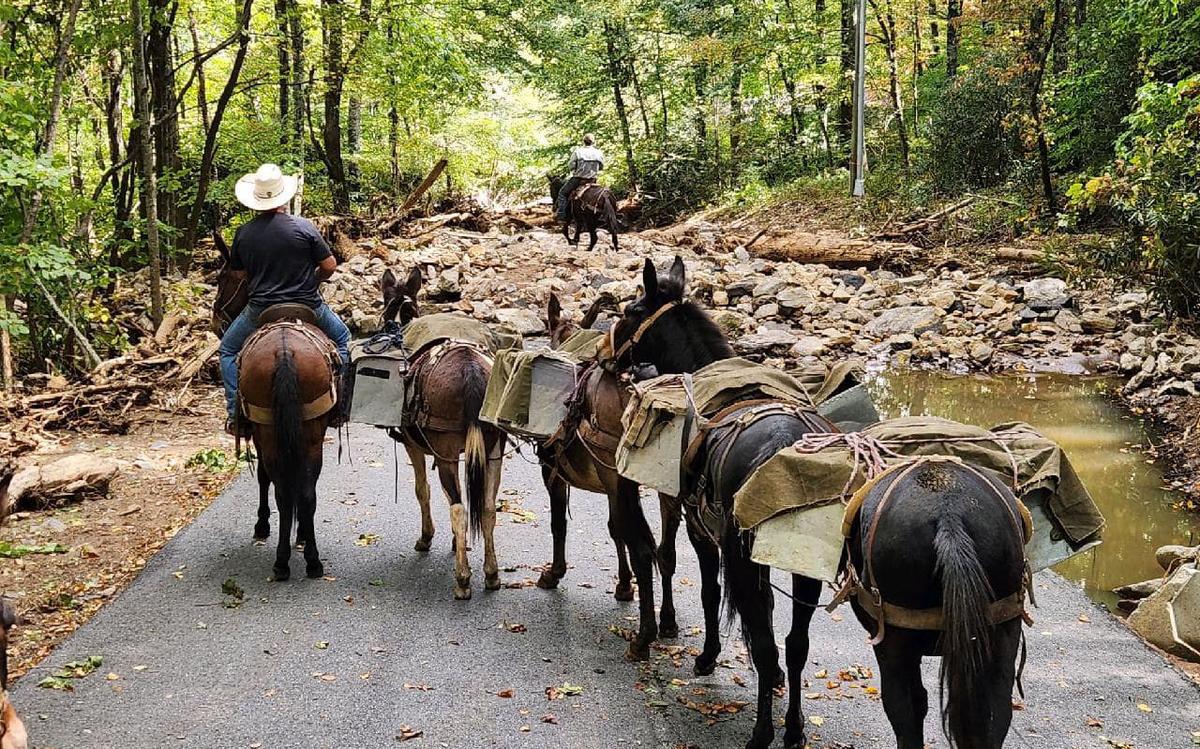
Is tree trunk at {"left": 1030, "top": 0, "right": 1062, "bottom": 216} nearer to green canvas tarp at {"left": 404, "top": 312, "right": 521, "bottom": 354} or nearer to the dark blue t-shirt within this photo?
green canvas tarp at {"left": 404, "top": 312, "right": 521, "bottom": 354}

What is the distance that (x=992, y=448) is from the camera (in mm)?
3615

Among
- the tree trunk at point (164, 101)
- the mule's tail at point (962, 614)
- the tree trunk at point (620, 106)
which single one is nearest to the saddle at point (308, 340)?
the mule's tail at point (962, 614)

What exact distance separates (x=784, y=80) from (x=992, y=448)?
28.8m

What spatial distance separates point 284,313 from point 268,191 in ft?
3.15

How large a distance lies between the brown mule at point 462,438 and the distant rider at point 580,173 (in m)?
14.6

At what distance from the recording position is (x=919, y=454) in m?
3.63

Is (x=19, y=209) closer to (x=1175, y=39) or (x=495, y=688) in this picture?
(x=495, y=688)

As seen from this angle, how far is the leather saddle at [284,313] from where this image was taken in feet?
22.4

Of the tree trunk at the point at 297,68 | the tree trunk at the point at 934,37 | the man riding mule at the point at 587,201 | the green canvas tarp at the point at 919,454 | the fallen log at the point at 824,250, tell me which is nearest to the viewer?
the green canvas tarp at the point at 919,454

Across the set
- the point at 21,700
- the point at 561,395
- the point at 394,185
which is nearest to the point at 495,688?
the point at 561,395

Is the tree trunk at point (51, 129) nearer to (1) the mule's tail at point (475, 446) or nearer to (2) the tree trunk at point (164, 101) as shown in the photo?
(2) the tree trunk at point (164, 101)

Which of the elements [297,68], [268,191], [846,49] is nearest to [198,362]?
[268,191]

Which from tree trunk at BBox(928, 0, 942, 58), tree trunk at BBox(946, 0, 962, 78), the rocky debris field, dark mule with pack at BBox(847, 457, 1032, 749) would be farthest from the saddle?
tree trunk at BBox(928, 0, 942, 58)

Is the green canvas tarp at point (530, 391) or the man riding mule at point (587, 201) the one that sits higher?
the man riding mule at point (587, 201)
